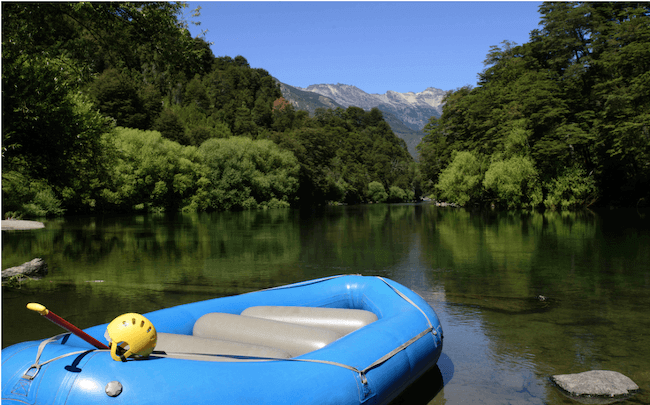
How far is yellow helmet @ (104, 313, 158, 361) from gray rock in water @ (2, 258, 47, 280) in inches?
339

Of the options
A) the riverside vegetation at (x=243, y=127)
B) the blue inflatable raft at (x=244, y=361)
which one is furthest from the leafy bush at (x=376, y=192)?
the blue inflatable raft at (x=244, y=361)

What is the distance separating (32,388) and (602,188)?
44843 mm

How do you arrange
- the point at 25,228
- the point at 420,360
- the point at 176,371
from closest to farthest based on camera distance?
the point at 176,371 < the point at 420,360 < the point at 25,228

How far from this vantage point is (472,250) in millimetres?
14906

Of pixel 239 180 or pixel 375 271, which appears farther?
pixel 239 180

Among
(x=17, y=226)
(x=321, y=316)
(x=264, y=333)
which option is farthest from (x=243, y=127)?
(x=264, y=333)

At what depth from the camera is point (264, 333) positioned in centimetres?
446

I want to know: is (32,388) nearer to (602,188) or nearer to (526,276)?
(526,276)

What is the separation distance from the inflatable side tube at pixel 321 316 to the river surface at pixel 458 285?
0.91 meters

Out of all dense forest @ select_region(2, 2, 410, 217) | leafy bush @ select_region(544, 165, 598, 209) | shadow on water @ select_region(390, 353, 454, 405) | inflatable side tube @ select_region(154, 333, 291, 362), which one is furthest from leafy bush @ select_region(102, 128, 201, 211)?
shadow on water @ select_region(390, 353, 454, 405)

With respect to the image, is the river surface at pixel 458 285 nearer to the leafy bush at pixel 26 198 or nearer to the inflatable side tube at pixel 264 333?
the inflatable side tube at pixel 264 333

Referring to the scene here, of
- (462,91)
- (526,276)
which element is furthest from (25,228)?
(462,91)

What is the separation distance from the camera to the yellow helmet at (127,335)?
9.91 ft

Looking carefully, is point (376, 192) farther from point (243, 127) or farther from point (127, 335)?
point (127, 335)
